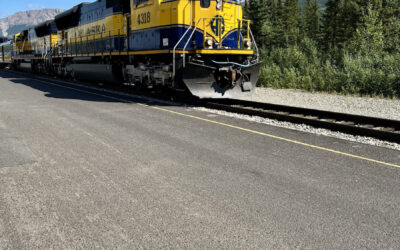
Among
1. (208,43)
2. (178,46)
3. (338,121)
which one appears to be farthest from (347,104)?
(178,46)

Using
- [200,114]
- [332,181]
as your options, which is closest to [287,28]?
[200,114]

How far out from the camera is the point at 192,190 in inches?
157

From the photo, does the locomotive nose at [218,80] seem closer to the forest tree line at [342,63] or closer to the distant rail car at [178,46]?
the distant rail car at [178,46]

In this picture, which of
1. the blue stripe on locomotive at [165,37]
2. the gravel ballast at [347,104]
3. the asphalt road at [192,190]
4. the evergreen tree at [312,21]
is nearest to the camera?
the asphalt road at [192,190]

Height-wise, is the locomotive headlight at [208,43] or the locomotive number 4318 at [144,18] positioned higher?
the locomotive number 4318 at [144,18]

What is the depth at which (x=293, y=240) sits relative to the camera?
2.88 metres

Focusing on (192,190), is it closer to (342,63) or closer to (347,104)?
(347,104)

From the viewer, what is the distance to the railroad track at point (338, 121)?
659cm

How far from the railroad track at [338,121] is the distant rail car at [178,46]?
1271mm

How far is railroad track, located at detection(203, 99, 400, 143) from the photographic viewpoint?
659 centimetres

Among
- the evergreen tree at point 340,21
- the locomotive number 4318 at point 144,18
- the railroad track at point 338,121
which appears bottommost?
the railroad track at point 338,121

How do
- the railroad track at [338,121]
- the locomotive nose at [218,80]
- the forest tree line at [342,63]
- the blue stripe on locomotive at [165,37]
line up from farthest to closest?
the forest tree line at [342,63]
the blue stripe on locomotive at [165,37]
the locomotive nose at [218,80]
the railroad track at [338,121]

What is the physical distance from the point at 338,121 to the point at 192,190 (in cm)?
521

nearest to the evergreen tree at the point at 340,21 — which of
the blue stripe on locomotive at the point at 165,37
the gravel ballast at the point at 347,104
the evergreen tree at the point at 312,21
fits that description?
the evergreen tree at the point at 312,21
